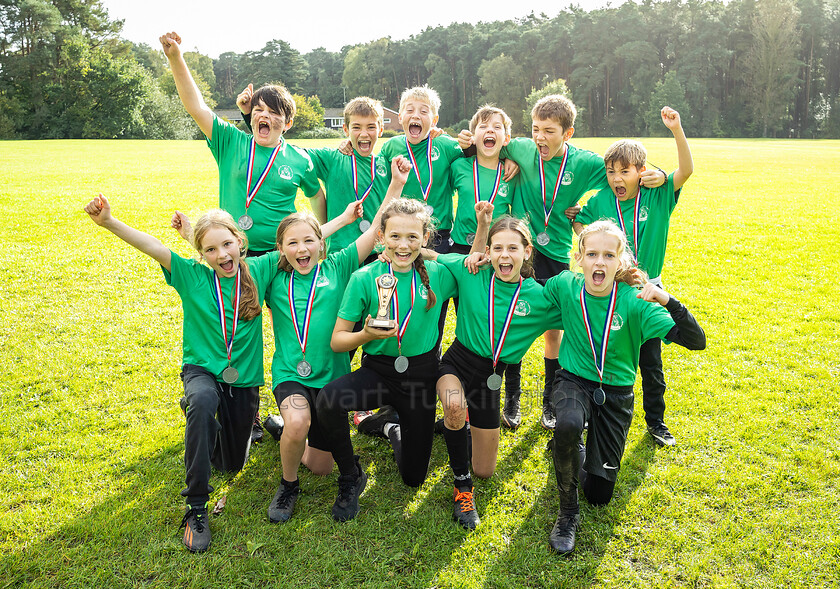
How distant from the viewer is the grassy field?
355 cm

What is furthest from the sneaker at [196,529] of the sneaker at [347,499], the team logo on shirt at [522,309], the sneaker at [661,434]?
the sneaker at [661,434]

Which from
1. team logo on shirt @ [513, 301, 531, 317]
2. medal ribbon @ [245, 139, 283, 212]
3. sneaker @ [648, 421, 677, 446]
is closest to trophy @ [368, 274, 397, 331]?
team logo on shirt @ [513, 301, 531, 317]

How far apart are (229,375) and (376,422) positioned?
56.8 inches

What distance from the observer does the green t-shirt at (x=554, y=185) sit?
16.6 feet

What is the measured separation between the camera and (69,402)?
5.45 metres

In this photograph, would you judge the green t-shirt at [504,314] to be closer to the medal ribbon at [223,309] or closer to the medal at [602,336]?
the medal at [602,336]

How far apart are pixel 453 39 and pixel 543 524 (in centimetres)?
10238

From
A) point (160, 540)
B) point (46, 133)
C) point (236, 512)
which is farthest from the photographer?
point (46, 133)

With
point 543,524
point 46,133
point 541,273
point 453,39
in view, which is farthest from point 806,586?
point 453,39

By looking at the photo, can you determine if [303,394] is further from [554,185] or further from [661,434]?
[661,434]

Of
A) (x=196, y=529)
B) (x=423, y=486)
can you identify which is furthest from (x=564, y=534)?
(x=196, y=529)

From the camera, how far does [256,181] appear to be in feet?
15.8

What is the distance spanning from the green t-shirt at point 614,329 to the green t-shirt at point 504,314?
0.58 ft

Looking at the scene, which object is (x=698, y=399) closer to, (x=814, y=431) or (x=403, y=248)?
(x=814, y=431)
